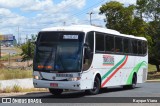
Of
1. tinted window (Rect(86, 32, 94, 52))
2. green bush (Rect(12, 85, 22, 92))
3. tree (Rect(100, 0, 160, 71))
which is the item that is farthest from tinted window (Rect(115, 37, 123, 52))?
tree (Rect(100, 0, 160, 71))

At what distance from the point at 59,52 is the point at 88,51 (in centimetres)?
137

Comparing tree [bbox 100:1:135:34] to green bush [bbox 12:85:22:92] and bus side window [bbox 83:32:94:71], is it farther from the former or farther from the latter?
bus side window [bbox 83:32:94:71]

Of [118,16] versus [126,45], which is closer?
[126,45]

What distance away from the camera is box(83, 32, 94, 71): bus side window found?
19422mm

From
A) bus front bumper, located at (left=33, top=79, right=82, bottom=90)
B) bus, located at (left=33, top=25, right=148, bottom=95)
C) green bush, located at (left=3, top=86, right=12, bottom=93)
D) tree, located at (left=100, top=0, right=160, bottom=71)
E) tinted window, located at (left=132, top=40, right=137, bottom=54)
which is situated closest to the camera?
bus front bumper, located at (left=33, top=79, right=82, bottom=90)

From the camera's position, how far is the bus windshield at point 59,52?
1909cm

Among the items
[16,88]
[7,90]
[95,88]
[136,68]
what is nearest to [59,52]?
[95,88]

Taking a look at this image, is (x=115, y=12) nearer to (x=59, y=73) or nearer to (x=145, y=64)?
(x=145, y=64)

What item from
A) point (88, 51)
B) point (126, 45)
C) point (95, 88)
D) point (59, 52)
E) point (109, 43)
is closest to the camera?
point (59, 52)

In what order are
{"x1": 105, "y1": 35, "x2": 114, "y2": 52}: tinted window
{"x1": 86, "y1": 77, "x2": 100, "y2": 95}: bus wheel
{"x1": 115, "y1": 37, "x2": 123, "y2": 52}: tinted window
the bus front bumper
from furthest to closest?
{"x1": 115, "y1": 37, "x2": 123, "y2": 52}: tinted window → {"x1": 105, "y1": 35, "x2": 114, "y2": 52}: tinted window → {"x1": 86, "y1": 77, "x2": 100, "y2": 95}: bus wheel → the bus front bumper

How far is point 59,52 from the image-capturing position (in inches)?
760

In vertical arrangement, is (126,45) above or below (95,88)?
above

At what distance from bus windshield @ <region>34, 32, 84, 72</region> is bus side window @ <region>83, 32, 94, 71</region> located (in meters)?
0.31

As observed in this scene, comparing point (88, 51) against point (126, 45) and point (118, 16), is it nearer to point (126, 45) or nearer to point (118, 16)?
point (126, 45)
